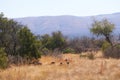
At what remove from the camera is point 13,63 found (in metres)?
18.8

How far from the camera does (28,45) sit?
20.7 metres

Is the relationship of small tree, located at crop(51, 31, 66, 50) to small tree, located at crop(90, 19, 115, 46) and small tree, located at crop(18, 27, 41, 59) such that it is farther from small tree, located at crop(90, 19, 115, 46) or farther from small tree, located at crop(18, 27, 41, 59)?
small tree, located at crop(18, 27, 41, 59)

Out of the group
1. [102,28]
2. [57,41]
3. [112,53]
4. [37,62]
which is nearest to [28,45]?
[37,62]

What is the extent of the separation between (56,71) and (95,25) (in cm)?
2802

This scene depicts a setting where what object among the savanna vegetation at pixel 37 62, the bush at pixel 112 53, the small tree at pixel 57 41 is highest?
the savanna vegetation at pixel 37 62

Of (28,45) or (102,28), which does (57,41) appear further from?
(28,45)

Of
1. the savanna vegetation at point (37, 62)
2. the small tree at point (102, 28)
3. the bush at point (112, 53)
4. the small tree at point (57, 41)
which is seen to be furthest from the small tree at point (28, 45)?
the small tree at point (102, 28)

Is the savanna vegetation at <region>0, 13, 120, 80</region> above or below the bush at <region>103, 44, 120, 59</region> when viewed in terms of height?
above

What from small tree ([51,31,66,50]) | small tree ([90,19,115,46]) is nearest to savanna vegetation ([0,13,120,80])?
small tree ([90,19,115,46])

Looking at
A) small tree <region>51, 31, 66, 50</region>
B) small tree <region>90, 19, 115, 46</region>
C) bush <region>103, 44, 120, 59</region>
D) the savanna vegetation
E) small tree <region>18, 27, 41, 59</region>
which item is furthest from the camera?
small tree <region>51, 31, 66, 50</region>

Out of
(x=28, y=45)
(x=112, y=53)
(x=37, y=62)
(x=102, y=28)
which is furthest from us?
(x=102, y=28)

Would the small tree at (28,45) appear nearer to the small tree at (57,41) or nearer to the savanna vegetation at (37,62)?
the savanna vegetation at (37,62)

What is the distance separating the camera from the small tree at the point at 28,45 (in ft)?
66.9

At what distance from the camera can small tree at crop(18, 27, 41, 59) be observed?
66.9 ft
